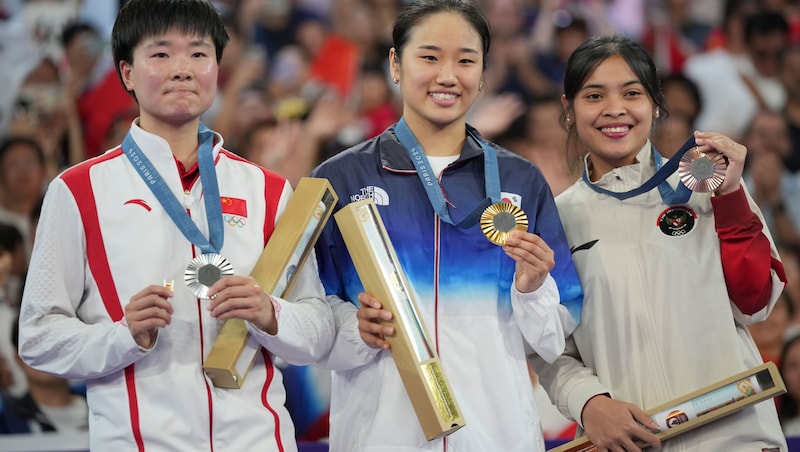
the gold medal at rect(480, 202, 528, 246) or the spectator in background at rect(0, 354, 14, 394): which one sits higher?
the spectator in background at rect(0, 354, 14, 394)

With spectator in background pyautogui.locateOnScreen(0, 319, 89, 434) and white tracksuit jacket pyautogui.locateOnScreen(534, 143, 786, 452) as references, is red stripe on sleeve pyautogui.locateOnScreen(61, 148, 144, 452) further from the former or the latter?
spectator in background pyautogui.locateOnScreen(0, 319, 89, 434)

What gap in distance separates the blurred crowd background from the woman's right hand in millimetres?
3431

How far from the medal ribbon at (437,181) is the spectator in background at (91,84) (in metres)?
3.76

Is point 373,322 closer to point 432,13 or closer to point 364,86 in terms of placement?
point 432,13

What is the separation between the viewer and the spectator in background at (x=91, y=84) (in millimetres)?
5945

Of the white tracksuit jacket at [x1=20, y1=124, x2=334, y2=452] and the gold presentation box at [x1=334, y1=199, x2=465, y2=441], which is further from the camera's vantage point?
the gold presentation box at [x1=334, y1=199, x2=465, y2=441]

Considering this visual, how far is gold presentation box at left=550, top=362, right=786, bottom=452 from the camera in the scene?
2.44m

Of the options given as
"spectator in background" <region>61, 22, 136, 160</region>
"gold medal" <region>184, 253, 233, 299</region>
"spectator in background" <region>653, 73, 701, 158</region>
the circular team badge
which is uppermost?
"spectator in background" <region>61, 22, 136, 160</region>

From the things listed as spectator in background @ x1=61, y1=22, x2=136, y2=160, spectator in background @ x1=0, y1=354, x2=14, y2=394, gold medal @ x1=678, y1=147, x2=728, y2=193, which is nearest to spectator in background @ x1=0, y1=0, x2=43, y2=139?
spectator in background @ x1=61, y1=22, x2=136, y2=160

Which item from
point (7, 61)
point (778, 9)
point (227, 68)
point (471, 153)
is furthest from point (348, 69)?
point (471, 153)

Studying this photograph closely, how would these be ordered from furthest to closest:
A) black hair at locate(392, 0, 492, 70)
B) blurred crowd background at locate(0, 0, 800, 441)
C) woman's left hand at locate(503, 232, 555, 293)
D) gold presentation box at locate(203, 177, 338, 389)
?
blurred crowd background at locate(0, 0, 800, 441)
black hair at locate(392, 0, 492, 70)
woman's left hand at locate(503, 232, 555, 293)
gold presentation box at locate(203, 177, 338, 389)

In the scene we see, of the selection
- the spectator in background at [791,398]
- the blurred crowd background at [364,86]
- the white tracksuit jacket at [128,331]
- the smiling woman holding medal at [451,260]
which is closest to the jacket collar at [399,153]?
the smiling woman holding medal at [451,260]

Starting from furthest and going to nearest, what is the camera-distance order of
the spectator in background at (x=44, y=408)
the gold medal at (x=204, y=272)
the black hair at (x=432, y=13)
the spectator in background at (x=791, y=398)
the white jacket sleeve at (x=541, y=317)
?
the spectator in background at (x=791, y=398)
the spectator in background at (x=44, y=408)
the black hair at (x=432, y=13)
the white jacket sleeve at (x=541, y=317)
the gold medal at (x=204, y=272)

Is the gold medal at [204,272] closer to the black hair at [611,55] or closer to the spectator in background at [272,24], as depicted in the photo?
the black hair at [611,55]
